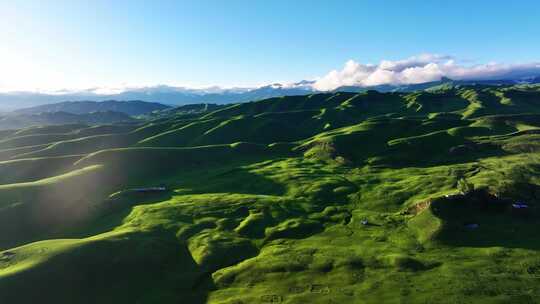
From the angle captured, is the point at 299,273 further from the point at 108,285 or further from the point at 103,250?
the point at 103,250

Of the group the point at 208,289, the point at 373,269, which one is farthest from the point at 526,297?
the point at 208,289

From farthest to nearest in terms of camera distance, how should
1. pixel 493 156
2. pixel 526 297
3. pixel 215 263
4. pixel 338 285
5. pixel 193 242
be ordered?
pixel 493 156
pixel 193 242
pixel 215 263
pixel 338 285
pixel 526 297

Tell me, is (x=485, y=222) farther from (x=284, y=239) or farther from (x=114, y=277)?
(x=114, y=277)

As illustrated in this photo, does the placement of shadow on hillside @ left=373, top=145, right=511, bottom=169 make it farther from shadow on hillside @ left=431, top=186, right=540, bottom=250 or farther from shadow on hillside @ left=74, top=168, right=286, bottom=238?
shadow on hillside @ left=431, top=186, right=540, bottom=250

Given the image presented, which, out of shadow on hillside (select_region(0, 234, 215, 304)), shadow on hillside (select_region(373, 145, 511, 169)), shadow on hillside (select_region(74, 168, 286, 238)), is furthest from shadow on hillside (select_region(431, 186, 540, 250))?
shadow on hillside (select_region(373, 145, 511, 169))

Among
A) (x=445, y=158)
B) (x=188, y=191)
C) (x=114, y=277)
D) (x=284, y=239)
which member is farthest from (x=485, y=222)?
(x=188, y=191)

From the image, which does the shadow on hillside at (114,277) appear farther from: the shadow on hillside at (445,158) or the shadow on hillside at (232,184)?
the shadow on hillside at (445,158)
